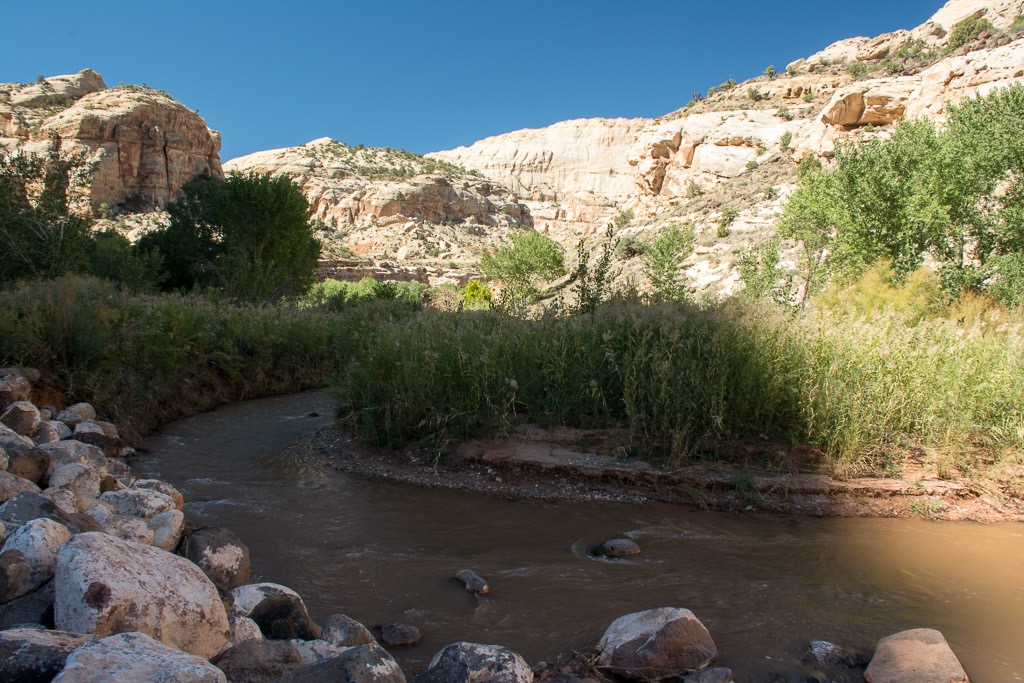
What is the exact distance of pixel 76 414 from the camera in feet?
22.6

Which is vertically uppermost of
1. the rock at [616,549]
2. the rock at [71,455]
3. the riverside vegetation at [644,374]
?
the riverside vegetation at [644,374]

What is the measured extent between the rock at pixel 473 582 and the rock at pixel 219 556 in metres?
1.31

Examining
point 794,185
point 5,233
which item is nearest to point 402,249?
point 794,185

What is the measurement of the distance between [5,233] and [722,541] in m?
13.9

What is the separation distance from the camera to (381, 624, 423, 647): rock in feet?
10.5

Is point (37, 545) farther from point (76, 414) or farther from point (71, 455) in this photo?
point (76, 414)

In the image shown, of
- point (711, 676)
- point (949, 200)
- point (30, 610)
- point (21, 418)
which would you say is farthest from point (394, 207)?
point (711, 676)

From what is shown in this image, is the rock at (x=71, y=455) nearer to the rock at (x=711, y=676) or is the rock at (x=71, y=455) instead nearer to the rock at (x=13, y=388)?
the rock at (x=13, y=388)

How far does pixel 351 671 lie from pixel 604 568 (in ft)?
8.43

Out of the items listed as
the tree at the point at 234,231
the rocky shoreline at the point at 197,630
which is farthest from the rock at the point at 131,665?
the tree at the point at 234,231

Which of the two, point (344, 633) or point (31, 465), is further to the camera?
point (31, 465)

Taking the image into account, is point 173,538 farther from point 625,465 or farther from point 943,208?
point 943,208

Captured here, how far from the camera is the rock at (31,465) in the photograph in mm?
4094

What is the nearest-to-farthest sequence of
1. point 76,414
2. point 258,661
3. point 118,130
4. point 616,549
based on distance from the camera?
point 258,661 → point 616,549 → point 76,414 → point 118,130
